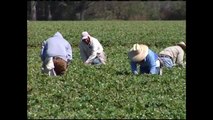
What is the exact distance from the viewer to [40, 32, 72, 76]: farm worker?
11477mm

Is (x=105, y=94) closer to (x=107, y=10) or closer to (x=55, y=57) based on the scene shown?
(x=55, y=57)

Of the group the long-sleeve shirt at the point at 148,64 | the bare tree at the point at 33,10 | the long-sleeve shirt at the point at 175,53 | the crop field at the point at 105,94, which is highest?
the bare tree at the point at 33,10

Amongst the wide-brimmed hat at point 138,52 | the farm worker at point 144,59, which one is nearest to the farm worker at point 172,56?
the farm worker at point 144,59

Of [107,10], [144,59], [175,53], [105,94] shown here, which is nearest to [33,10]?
[107,10]

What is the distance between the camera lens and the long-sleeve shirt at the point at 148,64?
11.6 meters

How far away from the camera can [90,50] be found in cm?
1327

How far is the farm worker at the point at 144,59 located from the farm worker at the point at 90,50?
1.59m

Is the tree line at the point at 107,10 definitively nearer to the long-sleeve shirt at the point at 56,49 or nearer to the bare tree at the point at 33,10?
the bare tree at the point at 33,10

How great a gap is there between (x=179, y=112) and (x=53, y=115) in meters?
1.78

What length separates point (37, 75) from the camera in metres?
11.6

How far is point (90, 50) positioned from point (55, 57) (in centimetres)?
190

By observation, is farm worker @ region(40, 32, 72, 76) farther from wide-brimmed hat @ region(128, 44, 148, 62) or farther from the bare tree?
the bare tree

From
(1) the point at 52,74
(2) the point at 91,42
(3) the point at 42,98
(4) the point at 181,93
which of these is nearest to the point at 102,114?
(3) the point at 42,98
